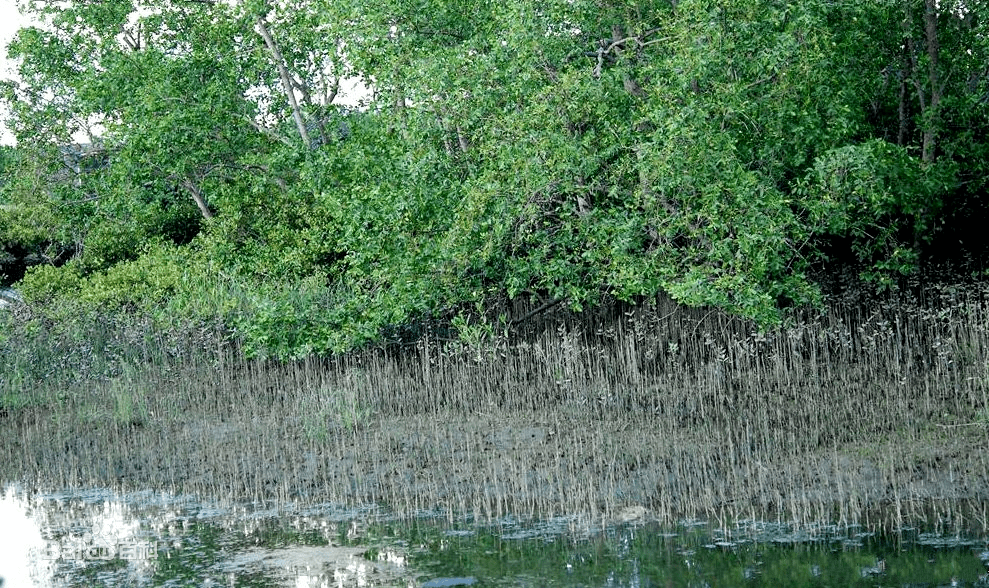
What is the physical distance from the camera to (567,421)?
1143 cm

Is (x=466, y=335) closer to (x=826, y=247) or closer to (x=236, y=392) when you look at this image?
(x=236, y=392)

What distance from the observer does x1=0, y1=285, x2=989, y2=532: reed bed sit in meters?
8.91

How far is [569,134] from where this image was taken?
12.3 m

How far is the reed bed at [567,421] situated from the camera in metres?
8.91

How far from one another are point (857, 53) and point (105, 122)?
14.6 meters

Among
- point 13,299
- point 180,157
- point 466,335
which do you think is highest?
point 180,157

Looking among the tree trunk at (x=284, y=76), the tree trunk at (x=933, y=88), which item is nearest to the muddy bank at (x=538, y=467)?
the tree trunk at (x=933, y=88)

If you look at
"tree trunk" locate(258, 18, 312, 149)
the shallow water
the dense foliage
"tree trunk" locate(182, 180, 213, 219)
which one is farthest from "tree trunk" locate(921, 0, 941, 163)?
"tree trunk" locate(182, 180, 213, 219)

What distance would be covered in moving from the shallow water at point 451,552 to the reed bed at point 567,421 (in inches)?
14.3

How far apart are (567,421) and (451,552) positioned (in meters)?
3.79

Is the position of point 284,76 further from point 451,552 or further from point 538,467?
point 451,552

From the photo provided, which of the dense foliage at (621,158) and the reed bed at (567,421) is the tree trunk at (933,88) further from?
the reed bed at (567,421)

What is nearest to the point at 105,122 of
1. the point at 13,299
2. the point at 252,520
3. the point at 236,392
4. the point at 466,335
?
the point at 13,299

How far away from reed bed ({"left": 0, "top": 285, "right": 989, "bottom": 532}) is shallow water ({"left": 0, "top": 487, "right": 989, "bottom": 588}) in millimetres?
362
